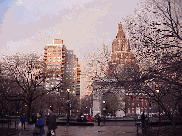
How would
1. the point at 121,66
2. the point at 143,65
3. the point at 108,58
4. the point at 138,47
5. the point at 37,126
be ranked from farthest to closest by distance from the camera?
the point at 121,66 < the point at 108,58 < the point at 143,65 < the point at 138,47 < the point at 37,126

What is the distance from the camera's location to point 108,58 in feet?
89.0

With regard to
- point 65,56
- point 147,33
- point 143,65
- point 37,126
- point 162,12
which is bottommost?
point 37,126

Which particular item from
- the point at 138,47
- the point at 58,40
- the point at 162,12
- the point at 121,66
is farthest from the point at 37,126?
the point at 58,40

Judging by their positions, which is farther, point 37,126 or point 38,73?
point 38,73

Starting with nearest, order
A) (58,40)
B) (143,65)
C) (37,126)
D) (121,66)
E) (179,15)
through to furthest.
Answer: (37,126), (179,15), (143,65), (121,66), (58,40)

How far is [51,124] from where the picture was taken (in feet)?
43.6

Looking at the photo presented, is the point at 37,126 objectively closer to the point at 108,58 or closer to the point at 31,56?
the point at 108,58

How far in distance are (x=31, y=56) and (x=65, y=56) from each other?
125 m

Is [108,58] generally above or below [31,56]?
below

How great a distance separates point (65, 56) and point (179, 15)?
15072 cm

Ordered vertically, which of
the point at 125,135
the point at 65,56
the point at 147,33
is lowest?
the point at 125,135

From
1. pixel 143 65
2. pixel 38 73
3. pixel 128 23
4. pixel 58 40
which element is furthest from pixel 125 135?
pixel 58 40

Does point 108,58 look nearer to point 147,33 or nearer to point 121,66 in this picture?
point 121,66

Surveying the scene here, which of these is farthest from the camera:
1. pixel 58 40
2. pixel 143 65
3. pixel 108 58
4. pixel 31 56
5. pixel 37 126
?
pixel 58 40
